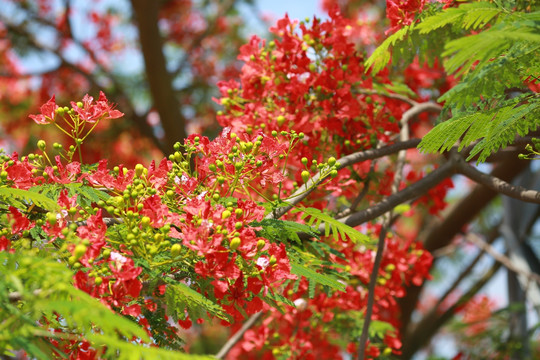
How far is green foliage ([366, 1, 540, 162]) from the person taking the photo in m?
1.31

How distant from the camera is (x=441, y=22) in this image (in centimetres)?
161

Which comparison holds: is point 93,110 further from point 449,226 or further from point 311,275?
point 449,226

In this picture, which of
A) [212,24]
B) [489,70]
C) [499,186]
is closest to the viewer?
[489,70]

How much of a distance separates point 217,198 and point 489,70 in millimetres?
864

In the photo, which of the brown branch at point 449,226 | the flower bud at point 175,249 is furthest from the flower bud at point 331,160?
the brown branch at point 449,226

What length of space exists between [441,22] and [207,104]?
5.14 m

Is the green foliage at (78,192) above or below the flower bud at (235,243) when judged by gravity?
above

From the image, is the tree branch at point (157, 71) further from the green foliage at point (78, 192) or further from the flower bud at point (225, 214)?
the flower bud at point (225, 214)

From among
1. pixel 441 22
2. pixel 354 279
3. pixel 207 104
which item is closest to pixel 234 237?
pixel 441 22

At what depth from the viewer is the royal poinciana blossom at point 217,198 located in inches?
61.6

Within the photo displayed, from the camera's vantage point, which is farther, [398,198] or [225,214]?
[398,198]

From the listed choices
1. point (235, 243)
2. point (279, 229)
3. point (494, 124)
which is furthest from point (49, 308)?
point (494, 124)

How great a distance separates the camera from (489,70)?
57.2 inches

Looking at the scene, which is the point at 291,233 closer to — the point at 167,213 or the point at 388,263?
the point at 167,213
